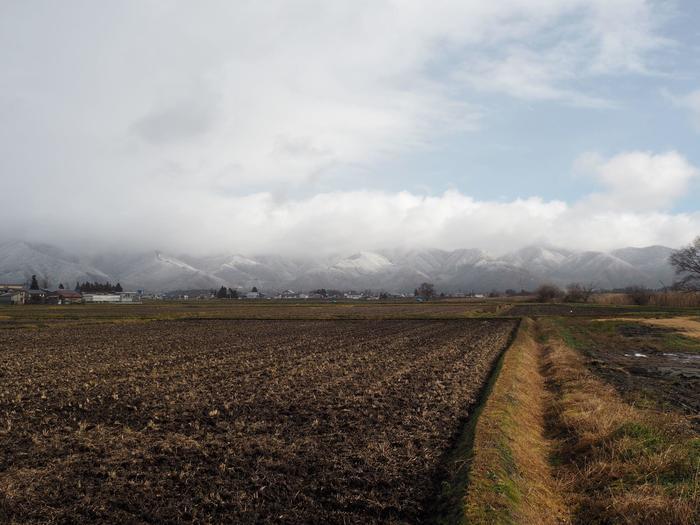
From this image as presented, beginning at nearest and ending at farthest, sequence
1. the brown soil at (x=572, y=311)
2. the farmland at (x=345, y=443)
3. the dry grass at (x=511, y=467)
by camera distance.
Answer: the dry grass at (x=511, y=467)
the farmland at (x=345, y=443)
the brown soil at (x=572, y=311)

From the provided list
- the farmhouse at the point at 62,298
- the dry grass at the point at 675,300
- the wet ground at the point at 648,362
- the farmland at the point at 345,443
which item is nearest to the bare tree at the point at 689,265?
the dry grass at the point at 675,300

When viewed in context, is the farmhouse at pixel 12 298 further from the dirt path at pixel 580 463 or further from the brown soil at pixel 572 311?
the dirt path at pixel 580 463

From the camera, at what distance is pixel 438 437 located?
475 inches

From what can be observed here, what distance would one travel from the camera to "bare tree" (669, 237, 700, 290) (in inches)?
4619

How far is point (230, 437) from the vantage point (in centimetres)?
1190

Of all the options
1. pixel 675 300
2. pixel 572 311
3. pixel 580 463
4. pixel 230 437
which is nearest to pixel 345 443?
pixel 230 437

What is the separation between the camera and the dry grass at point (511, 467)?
791cm

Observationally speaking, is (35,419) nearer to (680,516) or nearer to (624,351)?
(680,516)

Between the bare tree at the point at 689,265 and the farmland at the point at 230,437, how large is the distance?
11917cm

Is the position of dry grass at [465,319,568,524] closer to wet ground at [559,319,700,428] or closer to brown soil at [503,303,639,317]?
wet ground at [559,319,700,428]

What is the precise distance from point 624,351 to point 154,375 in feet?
101

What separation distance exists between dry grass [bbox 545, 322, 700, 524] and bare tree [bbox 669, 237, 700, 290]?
412 ft

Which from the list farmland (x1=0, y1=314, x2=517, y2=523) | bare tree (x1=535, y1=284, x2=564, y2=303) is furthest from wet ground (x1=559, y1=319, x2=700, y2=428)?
bare tree (x1=535, y1=284, x2=564, y2=303)

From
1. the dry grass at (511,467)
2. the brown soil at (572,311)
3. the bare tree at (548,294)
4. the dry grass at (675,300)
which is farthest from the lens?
the bare tree at (548,294)
